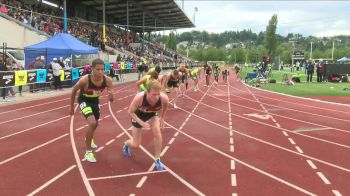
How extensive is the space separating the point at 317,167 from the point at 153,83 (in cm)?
338

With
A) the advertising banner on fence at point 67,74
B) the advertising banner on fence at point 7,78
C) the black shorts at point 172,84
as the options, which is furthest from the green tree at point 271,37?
the advertising banner on fence at point 7,78

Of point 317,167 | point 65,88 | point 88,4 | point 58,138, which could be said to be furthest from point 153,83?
point 88,4

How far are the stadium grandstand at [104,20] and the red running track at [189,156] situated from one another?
16991 millimetres

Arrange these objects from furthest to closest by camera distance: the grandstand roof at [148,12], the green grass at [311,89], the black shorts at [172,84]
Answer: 1. the grandstand roof at [148,12]
2. the green grass at [311,89]
3. the black shorts at [172,84]

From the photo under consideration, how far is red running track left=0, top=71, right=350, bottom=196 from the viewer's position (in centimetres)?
665

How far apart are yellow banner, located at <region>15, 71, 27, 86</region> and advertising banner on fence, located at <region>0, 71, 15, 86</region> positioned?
1.02 ft

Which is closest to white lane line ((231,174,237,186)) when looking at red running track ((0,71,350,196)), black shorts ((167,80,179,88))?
red running track ((0,71,350,196))

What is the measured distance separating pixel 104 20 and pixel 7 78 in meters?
26.6

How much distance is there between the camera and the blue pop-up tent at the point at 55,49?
24.0m

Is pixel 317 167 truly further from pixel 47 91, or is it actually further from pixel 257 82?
pixel 257 82

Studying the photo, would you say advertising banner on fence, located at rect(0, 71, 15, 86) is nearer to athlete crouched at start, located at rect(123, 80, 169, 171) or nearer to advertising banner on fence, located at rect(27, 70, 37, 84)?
advertising banner on fence, located at rect(27, 70, 37, 84)

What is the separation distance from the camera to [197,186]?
6668mm

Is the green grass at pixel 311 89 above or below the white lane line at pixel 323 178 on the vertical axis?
above

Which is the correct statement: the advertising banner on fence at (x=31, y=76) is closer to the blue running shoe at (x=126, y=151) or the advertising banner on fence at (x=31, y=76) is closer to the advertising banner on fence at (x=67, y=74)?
the advertising banner on fence at (x=67, y=74)
